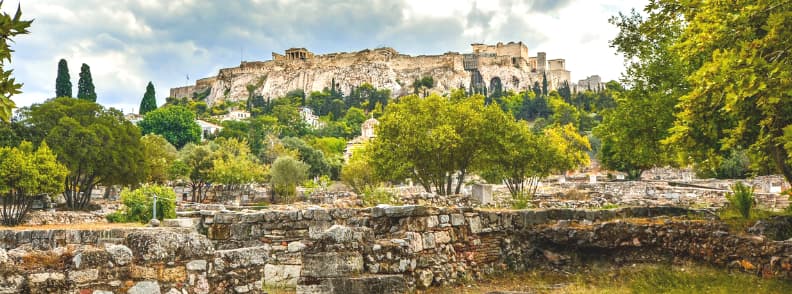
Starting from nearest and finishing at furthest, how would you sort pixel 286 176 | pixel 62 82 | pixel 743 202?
pixel 743 202
pixel 286 176
pixel 62 82

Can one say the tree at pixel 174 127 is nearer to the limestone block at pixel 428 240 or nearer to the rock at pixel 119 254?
the limestone block at pixel 428 240

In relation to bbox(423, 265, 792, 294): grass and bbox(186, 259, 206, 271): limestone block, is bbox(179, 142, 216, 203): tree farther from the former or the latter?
bbox(186, 259, 206, 271): limestone block

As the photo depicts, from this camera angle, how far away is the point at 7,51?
449 centimetres

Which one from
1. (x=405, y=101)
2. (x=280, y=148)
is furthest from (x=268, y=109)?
(x=405, y=101)

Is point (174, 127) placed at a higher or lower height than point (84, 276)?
higher

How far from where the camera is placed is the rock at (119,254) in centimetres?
505

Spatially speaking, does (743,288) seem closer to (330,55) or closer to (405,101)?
(405,101)

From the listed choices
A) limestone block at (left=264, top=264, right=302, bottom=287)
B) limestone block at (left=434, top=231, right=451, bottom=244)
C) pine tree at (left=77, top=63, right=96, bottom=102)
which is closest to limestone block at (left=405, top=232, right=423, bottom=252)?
limestone block at (left=434, top=231, right=451, bottom=244)

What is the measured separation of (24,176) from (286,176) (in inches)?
1007

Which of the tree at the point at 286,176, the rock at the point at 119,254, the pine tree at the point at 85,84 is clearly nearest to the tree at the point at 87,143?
the tree at the point at 286,176

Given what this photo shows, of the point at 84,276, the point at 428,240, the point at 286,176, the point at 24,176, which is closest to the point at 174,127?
the point at 286,176

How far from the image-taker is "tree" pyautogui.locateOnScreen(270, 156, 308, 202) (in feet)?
160

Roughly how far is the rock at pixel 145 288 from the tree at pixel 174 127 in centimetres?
8860

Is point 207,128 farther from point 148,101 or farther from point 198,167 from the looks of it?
point 198,167
